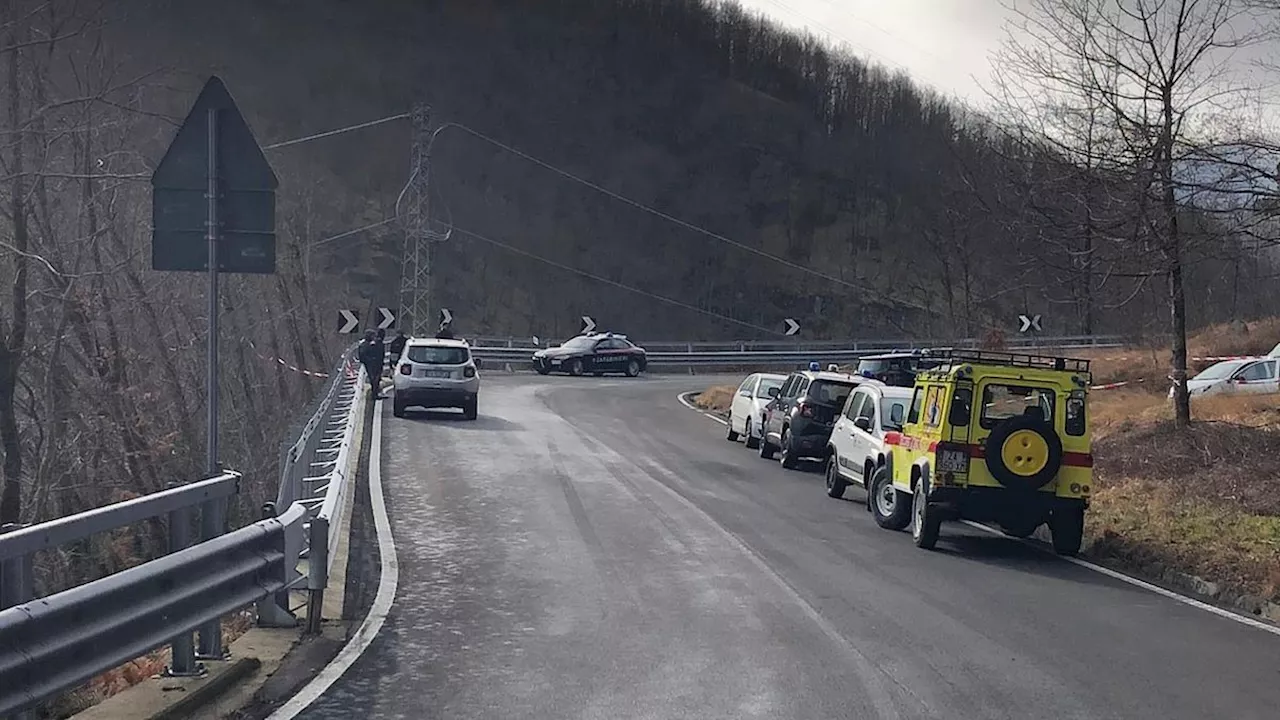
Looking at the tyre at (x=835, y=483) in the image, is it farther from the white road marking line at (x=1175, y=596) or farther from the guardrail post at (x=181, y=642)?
the guardrail post at (x=181, y=642)

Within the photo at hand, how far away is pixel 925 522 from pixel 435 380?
1595 cm

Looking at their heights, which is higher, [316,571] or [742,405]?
[742,405]

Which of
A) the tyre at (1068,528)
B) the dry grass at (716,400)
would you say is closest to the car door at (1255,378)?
the dry grass at (716,400)

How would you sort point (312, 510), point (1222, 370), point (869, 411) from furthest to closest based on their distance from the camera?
point (1222, 370) → point (869, 411) → point (312, 510)

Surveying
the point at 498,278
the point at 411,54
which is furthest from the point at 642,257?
the point at 411,54

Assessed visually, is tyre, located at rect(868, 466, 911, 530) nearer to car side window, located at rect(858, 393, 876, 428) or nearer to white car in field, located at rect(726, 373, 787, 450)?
car side window, located at rect(858, 393, 876, 428)

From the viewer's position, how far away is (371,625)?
904 cm

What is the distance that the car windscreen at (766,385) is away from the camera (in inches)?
1025

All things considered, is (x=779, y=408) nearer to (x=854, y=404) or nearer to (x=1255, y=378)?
(x=854, y=404)

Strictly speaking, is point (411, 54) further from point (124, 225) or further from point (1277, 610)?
point (1277, 610)

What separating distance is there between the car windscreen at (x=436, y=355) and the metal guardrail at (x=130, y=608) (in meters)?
20.2

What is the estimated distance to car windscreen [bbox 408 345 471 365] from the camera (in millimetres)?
28062

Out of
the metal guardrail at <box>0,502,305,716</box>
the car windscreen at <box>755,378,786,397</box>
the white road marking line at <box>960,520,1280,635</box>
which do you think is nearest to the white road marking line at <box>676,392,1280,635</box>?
the white road marking line at <box>960,520,1280,635</box>

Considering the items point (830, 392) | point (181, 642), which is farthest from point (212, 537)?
point (830, 392)
